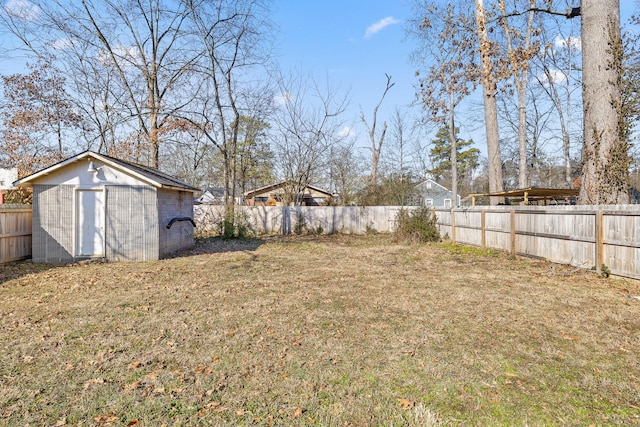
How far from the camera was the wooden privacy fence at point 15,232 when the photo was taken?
890 cm

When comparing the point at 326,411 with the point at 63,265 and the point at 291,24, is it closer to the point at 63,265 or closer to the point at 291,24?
the point at 63,265

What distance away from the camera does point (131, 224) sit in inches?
390

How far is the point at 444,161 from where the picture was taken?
133ft

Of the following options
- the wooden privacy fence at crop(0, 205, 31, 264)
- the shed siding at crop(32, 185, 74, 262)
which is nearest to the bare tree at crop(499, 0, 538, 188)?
the shed siding at crop(32, 185, 74, 262)

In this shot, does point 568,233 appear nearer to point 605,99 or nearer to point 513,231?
point 513,231

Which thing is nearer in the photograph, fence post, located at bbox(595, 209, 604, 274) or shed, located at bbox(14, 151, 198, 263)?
fence post, located at bbox(595, 209, 604, 274)

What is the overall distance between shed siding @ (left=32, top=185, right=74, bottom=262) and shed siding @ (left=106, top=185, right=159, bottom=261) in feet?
3.03

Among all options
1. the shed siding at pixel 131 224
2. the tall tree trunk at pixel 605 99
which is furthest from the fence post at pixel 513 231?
the shed siding at pixel 131 224

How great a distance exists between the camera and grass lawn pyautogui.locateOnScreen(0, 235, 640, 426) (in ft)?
8.43

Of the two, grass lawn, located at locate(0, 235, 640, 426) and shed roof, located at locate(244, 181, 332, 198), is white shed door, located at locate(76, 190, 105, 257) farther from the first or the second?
shed roof, located at locate(244, 181, 332, 198)

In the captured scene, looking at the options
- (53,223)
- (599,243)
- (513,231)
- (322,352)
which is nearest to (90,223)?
(53,223)

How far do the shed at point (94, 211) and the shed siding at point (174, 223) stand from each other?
0.93 ft

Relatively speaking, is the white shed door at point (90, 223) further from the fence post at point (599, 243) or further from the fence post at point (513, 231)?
the fence post at point (599, 243)

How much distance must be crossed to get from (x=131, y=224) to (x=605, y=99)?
11.6 m
